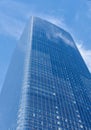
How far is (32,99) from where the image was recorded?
10288 centimetres

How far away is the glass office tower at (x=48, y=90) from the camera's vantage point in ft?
320

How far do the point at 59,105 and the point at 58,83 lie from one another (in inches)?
714

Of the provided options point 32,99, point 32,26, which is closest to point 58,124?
point 32,99

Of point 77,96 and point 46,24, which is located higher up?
point 77,96

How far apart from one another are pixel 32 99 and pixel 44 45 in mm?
60163

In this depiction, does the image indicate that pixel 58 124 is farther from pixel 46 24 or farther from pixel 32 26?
pixel 46 24

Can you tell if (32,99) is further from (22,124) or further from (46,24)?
(46,24)

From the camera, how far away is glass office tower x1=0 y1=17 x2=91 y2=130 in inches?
3836

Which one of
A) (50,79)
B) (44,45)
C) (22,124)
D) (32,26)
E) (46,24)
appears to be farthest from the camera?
(46,24)

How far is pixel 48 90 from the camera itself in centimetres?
11481

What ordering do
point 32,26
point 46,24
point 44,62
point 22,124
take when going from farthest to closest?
point 46,24 → point 32,26 → point 44,62 → point 22,124

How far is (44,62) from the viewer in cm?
13888

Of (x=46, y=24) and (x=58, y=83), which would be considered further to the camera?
(x=46, y=24)

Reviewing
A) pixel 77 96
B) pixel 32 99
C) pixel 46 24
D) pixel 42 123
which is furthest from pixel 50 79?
pixel 46 24
